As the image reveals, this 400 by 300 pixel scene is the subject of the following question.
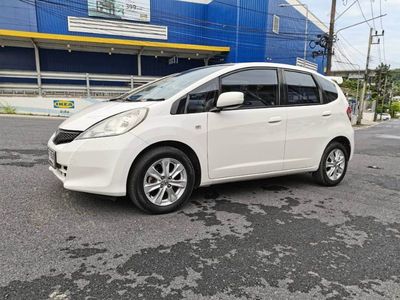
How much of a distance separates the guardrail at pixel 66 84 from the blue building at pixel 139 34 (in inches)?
44.9

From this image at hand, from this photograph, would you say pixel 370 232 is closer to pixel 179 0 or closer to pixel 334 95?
pixel 334 95

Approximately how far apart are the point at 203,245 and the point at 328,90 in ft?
10.5

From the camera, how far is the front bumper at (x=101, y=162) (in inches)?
125

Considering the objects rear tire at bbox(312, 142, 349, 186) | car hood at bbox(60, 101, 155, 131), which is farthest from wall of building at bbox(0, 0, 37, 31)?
rear tire at bbox(312, 142, 349, 186)

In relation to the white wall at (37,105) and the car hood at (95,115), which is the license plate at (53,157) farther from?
the white wall at (37,105)

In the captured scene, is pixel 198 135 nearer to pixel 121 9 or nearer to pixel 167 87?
pixel 167 87

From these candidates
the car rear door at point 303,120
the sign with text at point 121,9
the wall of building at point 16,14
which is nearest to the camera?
the car rear door at point 303,120

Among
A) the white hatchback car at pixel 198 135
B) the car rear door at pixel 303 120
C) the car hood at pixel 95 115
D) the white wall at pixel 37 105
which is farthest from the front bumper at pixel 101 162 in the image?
the white wall at pixel 37 105

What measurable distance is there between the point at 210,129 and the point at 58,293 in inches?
86.4

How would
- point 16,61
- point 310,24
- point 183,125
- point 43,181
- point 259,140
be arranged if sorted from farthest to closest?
point 310,24
point 16,61
point 43,181
point 259,140
point 183,125

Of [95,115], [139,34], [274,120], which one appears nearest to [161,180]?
[95,115]

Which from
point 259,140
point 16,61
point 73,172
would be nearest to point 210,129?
point 259,140

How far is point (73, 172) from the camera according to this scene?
3225mm

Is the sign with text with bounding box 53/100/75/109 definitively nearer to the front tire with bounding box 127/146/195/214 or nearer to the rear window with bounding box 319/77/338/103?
the rear window with bounding box 319/77/338/103
